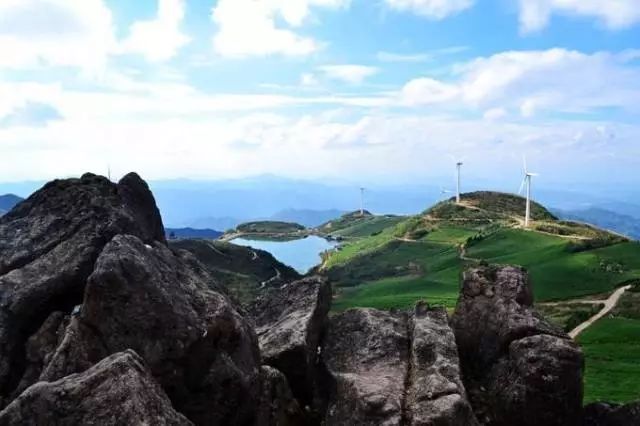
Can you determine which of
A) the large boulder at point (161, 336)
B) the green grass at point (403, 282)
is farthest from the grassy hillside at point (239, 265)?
the large boulder at point (161, 336)

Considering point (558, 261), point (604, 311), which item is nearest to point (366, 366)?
point (604, 311)

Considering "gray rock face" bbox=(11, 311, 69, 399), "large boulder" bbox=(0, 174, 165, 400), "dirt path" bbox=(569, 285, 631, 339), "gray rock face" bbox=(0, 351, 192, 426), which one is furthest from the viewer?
"dirt path" bbox=(569, 285, 631, 339)

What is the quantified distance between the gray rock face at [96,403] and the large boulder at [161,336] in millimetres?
2966

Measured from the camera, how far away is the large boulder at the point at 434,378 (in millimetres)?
21828

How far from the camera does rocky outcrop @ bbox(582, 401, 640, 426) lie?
85.0ft

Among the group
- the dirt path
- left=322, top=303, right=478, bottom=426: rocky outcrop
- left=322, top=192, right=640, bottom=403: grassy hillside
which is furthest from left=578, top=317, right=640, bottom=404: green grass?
left=322, top=303, right=478, bottom=426: rocky outcrop

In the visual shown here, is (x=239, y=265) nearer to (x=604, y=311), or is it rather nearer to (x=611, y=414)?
(x=604, y=311)

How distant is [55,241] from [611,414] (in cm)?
2252

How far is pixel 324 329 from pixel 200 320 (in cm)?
961

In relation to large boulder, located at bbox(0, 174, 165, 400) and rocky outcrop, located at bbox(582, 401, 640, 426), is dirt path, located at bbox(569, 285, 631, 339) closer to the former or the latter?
rocky outcrop, located at bbox(582, 401, 640, 426)

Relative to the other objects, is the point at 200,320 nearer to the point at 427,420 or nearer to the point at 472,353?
the point at 427,420

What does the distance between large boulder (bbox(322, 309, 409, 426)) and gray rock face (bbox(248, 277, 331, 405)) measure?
0.89 m

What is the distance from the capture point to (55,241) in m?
25.4

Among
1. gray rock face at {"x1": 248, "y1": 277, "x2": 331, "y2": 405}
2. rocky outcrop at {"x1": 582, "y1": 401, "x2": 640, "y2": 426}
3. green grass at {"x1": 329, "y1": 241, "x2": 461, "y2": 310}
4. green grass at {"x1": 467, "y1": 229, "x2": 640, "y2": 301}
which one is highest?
gray rock face at {"x1": 248, "y1": 277, "x2": 331, "y2": 405}
